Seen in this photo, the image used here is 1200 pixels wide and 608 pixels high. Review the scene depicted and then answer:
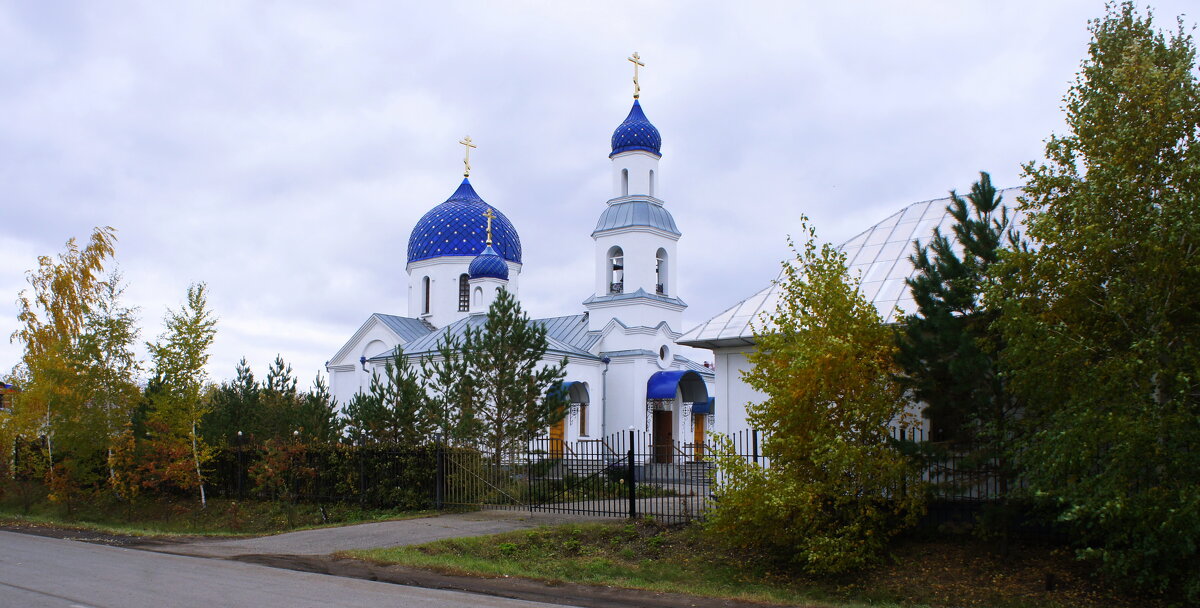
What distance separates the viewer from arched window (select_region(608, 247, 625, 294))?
35.4m

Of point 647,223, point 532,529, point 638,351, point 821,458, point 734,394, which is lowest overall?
point 532,529

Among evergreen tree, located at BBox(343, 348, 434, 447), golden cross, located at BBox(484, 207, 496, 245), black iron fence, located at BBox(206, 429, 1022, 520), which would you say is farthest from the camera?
golden cross, located at BBox(484, 207, 496, 245)

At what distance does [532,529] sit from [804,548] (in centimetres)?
515

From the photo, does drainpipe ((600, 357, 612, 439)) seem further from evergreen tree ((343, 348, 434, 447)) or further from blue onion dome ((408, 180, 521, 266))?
evergreen tree ((343, 348, 434, 447))

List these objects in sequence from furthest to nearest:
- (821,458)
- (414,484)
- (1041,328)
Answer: (414,484), (821,458), (1041,328)

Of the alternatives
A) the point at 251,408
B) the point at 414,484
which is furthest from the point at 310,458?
the point at 251,408

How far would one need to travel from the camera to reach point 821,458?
11.0 m

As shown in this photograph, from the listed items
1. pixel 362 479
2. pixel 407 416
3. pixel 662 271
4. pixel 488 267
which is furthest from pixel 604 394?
pixel 362 479

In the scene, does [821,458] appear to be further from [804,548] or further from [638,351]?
[638,351]

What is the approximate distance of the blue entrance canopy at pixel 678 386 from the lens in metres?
33.4

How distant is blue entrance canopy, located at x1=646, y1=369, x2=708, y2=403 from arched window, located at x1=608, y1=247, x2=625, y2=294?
364cm

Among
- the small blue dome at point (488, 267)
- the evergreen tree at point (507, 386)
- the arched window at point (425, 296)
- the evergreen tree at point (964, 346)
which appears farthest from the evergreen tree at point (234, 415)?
A: the evergreen tree at point (964, 346)

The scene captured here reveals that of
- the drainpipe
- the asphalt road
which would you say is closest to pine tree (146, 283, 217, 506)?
the asphalt road

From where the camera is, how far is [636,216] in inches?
1350
